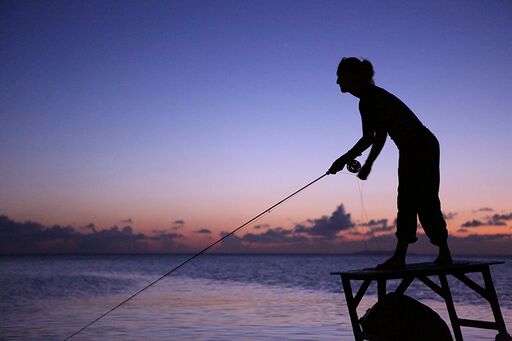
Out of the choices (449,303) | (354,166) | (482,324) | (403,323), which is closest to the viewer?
(403,323)

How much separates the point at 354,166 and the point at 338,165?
0.23m

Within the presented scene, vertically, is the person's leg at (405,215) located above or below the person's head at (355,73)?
below

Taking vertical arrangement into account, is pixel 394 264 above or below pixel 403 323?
above

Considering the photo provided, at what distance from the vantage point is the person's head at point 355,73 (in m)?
6.59

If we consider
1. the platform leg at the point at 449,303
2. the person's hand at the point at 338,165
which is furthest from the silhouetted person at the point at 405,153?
the platform leg at the point at 449,303

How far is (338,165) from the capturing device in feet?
22.2

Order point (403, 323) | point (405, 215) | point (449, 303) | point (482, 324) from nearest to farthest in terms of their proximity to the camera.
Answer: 1. point (405, 215)
2. point (403, 323)
3. point (482, 324)
4. point (449, 303)

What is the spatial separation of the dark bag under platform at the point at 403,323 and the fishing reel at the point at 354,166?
148 centimetres

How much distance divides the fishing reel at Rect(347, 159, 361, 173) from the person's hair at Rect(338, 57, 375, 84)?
2.97 feet

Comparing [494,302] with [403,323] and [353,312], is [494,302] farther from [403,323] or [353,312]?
[353,312]

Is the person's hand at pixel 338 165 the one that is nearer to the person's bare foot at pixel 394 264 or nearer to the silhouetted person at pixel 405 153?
the silhouetted person at pixel 405 153

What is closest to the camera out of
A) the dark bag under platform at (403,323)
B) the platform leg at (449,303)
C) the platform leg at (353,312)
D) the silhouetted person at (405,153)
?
the silhouetted person at (405,153)

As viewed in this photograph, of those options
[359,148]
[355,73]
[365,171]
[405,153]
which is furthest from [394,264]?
[355,73]

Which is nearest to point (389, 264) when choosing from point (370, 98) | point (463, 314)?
point (370, 98)
